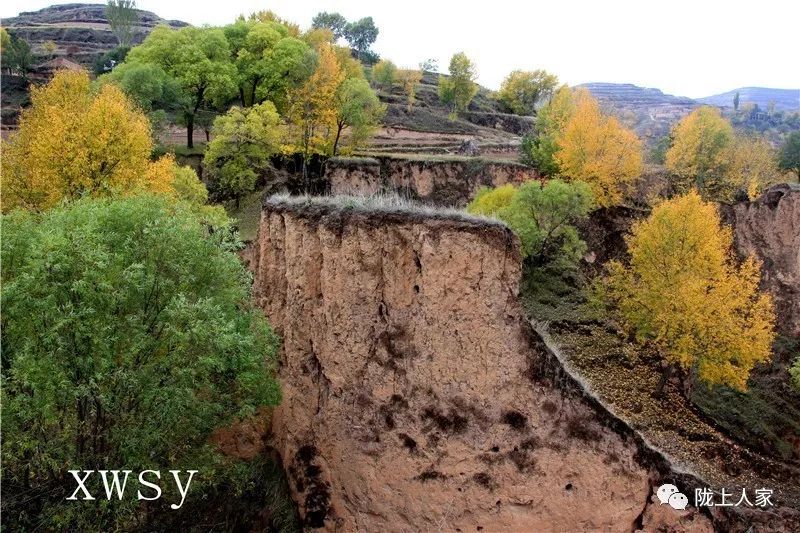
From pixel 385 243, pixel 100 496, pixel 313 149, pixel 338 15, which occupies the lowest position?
pixel 100 496

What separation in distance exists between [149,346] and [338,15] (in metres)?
113

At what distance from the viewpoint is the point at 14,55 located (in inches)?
2391

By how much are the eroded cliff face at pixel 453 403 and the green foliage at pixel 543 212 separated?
17412 mm

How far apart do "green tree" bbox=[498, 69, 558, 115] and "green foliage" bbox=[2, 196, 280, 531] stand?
258 ft

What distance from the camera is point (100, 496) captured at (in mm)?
9812

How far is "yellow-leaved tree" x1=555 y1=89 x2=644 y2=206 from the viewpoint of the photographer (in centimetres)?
3641

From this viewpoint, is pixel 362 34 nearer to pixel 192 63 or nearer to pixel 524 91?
pixel 524 91

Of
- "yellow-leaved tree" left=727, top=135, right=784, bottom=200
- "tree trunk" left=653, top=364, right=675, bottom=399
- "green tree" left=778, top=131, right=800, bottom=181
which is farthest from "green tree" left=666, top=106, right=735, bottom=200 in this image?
"tree trunk" left=653, top=364, right=675, bottom=399

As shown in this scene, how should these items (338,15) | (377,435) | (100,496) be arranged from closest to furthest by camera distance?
(100,496) → (377,435) → (338,15)

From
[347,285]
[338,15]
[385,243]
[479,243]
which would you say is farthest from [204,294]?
[338,15]

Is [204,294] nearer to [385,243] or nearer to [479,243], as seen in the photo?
[385,243]

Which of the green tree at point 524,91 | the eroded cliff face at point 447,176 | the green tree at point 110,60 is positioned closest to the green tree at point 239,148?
the eroded cliff face at point 447,176

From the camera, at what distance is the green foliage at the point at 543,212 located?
30016 mm

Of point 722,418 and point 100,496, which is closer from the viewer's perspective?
point 100,496
